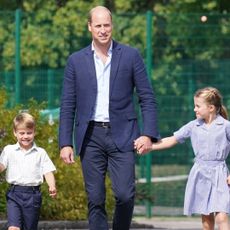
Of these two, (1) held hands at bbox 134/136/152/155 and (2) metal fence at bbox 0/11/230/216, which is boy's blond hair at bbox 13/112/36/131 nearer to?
(1) held hands at bbox 134/136/152/155

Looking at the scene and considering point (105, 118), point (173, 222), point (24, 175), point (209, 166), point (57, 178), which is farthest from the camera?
point (173, 222)

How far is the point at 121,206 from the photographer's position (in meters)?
10.0

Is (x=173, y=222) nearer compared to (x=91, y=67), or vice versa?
(x=91, y=67)

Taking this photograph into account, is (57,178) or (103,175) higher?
(103,175)

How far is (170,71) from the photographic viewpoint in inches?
687

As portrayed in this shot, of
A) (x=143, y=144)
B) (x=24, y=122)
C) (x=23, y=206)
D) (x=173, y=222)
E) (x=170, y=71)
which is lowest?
(x=173, y=222)

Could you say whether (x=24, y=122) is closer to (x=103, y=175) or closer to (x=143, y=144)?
(x=103, y=175)

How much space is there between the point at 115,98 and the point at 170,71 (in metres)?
7.49

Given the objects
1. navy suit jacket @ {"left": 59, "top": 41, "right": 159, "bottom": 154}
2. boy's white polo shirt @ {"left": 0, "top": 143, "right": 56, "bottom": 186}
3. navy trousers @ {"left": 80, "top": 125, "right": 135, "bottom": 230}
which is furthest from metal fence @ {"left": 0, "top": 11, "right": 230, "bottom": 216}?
navy trousers @ {"left": 80, "top": 125, "right": 135, "bottom": 230}

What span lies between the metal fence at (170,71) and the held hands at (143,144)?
23.2ft

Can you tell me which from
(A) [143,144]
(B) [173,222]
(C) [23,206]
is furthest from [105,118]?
(B) [173,222]

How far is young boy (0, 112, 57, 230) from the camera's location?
10891 mm

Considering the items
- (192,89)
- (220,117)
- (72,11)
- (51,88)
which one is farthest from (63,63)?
(220,117)

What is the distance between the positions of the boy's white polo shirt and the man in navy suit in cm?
88
